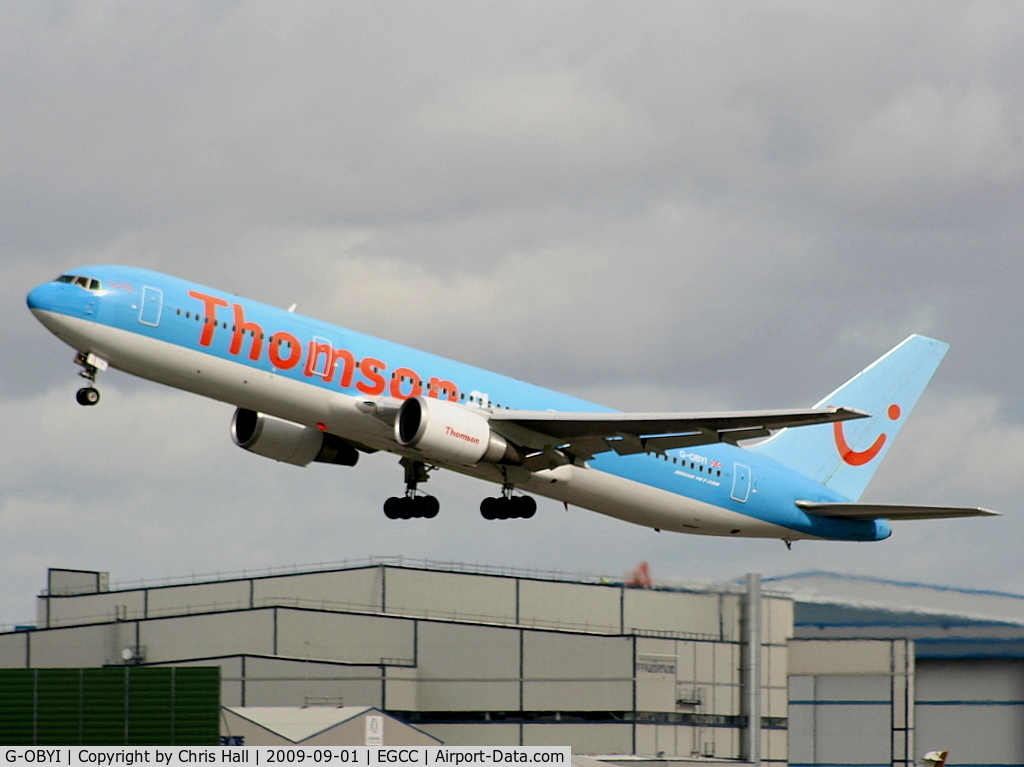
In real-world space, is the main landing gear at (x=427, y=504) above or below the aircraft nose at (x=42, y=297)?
below

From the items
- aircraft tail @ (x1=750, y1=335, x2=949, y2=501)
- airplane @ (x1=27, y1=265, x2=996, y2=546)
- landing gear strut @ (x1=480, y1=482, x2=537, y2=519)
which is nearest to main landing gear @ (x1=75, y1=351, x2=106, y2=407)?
airplane @ (x1=27, y1=265, x2=996, y2=546)

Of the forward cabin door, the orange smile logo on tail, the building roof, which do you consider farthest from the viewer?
the orange smile logo on tail

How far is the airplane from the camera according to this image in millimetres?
40625

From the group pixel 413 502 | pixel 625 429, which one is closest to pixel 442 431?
pixel 625 429

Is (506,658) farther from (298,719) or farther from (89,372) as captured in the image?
(89,372)

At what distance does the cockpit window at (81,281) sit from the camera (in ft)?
133

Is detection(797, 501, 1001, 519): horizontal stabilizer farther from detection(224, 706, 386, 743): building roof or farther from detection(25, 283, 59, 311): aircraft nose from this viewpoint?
detection(25, 283, 59, 311): aircraft nose

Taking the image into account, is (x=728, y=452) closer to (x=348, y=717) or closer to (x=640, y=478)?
(x=640, y=478)

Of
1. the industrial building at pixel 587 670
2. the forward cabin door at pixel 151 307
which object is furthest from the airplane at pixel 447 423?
the industrial building at pixel 587 670

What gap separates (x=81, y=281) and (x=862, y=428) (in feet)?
93.4

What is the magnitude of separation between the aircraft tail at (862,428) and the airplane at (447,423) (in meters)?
0.10

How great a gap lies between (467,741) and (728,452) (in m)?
21.3

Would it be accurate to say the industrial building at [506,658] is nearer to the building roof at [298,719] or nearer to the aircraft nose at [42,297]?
the building roof at [298,719]

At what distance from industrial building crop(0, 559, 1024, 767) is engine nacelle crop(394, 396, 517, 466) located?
1622 centimetres
